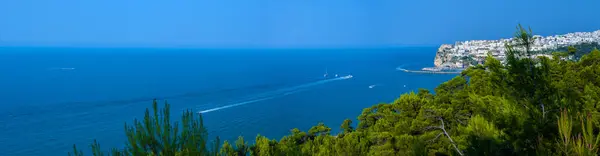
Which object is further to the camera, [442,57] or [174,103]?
[442,57]

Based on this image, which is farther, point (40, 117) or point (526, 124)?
point (40, 117)

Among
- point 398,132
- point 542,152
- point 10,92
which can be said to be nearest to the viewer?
point 542,152

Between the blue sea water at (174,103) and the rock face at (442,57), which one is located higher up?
the rock face at (442,57)

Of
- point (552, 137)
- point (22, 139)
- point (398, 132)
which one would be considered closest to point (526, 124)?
point (552, 137)

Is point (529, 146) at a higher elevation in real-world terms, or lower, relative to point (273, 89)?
higher

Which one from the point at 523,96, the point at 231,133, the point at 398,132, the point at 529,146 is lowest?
the point at 231,133

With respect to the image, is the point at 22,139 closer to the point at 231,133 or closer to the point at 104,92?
the point at 231,133

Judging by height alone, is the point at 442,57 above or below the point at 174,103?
above

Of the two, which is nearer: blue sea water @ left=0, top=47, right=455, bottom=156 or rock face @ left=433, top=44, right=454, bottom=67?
blue sea water @ left=0, top=47, right=455, bottom=156

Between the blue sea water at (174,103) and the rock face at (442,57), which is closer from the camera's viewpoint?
the blue sea water at (174,103)

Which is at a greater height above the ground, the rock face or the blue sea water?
the rock face

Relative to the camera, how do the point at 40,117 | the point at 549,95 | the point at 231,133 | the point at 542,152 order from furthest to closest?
the point at 40,117 < the point at 231,133 < the point at 549,95 < the point at 542,152
